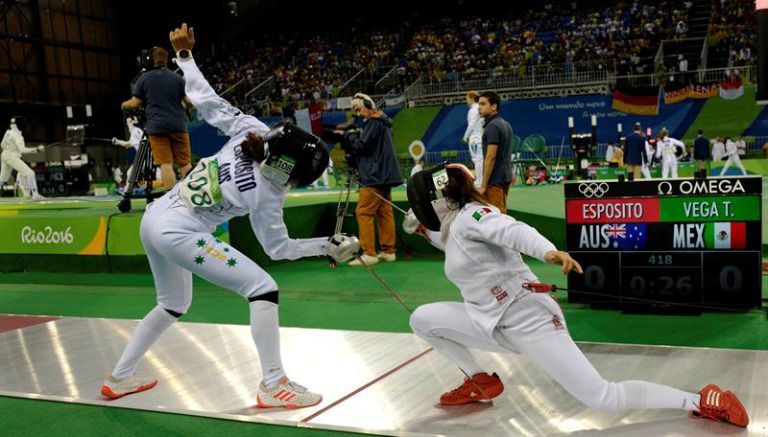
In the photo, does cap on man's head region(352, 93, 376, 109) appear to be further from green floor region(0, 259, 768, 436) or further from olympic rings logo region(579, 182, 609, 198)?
olympic rings logo region(579, 182, 609, 198)

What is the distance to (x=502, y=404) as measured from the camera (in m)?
A: 3.14

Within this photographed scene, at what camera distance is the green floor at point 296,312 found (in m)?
3.19

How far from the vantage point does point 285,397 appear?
3236 mm

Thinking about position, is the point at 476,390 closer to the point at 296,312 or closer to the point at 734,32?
the point at 296,312

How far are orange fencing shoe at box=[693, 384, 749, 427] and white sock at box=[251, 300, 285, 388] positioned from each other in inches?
71.9

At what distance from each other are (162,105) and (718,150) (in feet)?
56.0

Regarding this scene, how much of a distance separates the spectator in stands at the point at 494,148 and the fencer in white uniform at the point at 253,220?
9.66 feet

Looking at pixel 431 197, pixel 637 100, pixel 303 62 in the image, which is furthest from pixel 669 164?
pixel 303 62

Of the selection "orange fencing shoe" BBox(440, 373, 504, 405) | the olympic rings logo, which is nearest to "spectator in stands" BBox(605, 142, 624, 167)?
the olympic rings logo

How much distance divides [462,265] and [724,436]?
118cm

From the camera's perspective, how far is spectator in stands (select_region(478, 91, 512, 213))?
5.92 meters

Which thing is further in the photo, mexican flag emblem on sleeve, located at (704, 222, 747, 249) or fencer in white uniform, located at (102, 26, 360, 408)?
mexican flag emblem on sleeve, located at (704, 222, 747, 249)

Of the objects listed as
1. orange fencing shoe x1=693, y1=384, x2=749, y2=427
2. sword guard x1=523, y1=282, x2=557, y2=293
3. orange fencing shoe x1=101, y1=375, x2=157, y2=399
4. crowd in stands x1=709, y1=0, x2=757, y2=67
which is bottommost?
orange fencing shoe x1=101, y1=375, x2=157, y2=399

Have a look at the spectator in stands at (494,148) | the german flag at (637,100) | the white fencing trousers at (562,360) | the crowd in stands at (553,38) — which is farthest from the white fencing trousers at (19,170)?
the german flag at (637,100)
